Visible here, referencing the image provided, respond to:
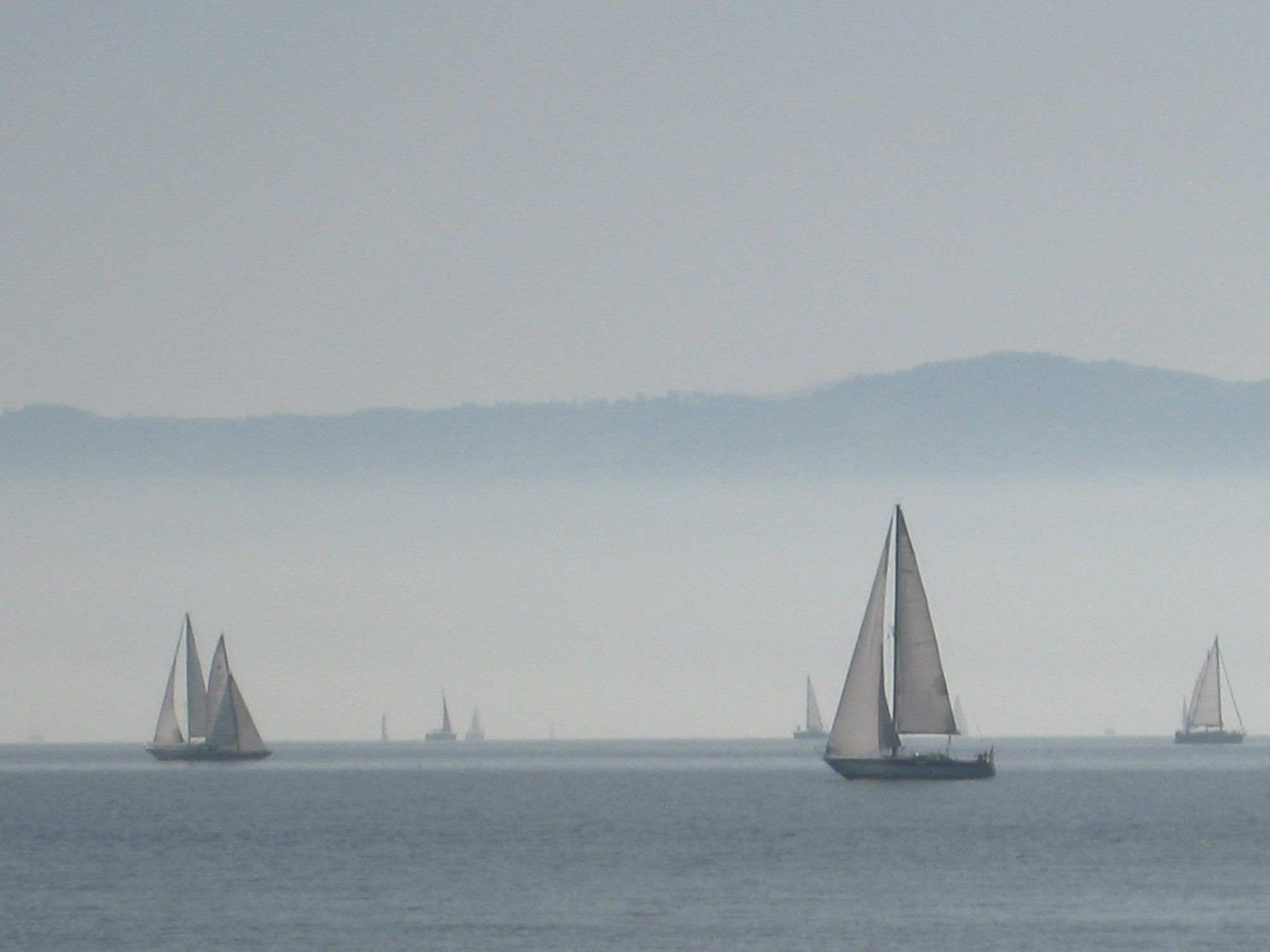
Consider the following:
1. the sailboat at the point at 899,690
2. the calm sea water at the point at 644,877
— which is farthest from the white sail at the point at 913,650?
A: the calm sea water at the point at 644,877

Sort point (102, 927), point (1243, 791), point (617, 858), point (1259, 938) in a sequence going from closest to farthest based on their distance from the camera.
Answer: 1. point (1259, 938)
2. point (102, 927)
3. point (617, 858)
4. point (1243, 791)

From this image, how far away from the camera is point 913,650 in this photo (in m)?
148

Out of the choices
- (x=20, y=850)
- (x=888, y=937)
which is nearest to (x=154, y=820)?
(x=20, y=850)

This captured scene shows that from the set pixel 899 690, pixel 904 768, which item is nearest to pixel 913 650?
pixel 899 690

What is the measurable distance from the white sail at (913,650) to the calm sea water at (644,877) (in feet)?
17.9

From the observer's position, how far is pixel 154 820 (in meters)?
142

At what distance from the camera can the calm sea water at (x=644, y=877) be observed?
7719 cm

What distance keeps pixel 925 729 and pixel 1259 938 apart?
73209 millimetres

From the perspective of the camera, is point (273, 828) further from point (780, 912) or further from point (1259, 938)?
point (1259, 938)

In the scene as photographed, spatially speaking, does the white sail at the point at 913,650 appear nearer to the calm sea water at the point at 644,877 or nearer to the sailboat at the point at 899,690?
the sailboat at the point at 899,690

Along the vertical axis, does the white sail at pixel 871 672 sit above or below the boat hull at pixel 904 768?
above

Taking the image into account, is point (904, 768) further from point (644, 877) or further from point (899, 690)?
point (644, 877)

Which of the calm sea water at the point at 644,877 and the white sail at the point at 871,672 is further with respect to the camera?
the white sail at the point at 871,672

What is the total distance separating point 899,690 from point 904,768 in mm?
6248
